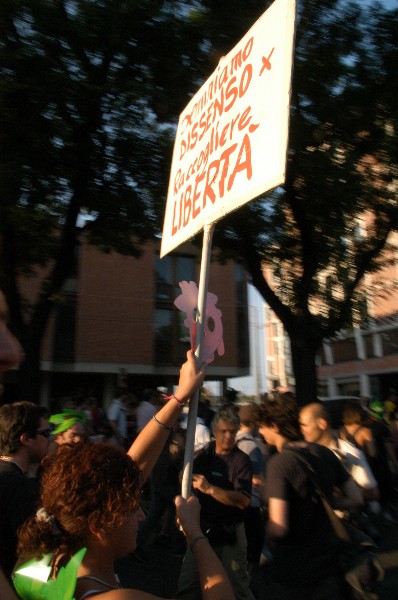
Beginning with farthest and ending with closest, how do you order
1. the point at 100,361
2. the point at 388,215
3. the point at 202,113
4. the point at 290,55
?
the point at 100,361, the point at 388,215, the point at 202,113, the point at 290,55

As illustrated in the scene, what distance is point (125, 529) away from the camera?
171 centimetres

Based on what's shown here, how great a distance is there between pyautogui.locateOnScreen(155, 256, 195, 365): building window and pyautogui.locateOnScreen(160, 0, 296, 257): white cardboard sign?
23.0m

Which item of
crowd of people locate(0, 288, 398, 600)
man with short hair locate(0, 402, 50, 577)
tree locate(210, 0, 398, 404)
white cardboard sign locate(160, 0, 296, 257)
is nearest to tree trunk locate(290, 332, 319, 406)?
tree locate(210, 0, 398, 404)

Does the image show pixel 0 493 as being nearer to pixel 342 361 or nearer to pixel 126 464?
pixel 126 464

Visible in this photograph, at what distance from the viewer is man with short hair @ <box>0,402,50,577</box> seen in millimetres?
2402

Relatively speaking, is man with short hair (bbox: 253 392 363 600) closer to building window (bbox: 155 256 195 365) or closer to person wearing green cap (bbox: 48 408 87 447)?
person wearing green cap (bbox: 48 408 87 447)

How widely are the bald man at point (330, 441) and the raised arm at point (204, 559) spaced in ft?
6.27

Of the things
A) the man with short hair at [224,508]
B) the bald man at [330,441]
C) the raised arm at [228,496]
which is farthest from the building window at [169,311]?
the raised arm at [228,496]

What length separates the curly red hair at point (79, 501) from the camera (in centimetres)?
166

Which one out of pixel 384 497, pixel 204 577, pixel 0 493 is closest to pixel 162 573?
pixel 384 497

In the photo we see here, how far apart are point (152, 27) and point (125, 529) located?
28.1ft

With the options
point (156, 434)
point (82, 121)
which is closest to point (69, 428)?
point (156, 434)

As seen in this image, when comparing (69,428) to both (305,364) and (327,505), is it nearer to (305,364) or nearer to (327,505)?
(327,505)

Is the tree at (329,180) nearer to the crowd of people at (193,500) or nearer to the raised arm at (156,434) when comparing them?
the crowd of people at (193,500)
